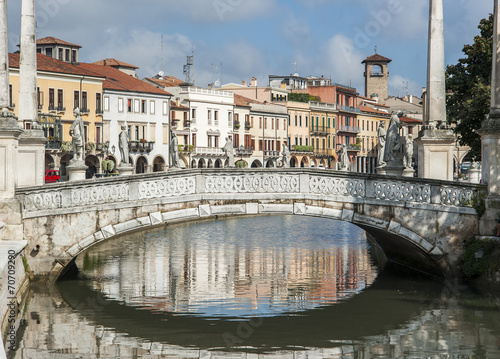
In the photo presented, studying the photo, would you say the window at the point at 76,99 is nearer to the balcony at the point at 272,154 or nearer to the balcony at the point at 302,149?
the balcony at the point at 272,154

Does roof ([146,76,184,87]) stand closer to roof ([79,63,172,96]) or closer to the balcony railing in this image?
roof ([79,63,172,96])

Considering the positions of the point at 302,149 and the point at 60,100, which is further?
the point at 302,149

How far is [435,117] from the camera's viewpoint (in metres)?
23.3

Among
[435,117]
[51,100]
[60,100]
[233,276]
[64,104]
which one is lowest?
[233,276]

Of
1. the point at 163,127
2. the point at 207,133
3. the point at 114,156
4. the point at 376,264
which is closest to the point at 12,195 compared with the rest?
the point at 376,264

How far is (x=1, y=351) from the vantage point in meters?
10.5

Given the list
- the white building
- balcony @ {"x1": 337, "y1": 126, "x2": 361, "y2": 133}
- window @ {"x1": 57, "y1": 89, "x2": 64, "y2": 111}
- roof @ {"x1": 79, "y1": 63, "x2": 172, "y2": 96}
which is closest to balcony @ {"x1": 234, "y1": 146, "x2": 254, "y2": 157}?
the white building

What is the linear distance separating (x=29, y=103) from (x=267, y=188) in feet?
25.7

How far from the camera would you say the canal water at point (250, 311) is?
652 inches

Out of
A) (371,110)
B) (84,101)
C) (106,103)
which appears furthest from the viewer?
(371,110)

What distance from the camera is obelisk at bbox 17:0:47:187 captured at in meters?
24.4

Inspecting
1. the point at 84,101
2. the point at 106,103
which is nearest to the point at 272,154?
the point at 106,103

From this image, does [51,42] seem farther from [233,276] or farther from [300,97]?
[233,276]

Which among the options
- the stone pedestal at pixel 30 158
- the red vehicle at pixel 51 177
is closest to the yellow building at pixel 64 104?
the red vehicle at pixel 51 177
